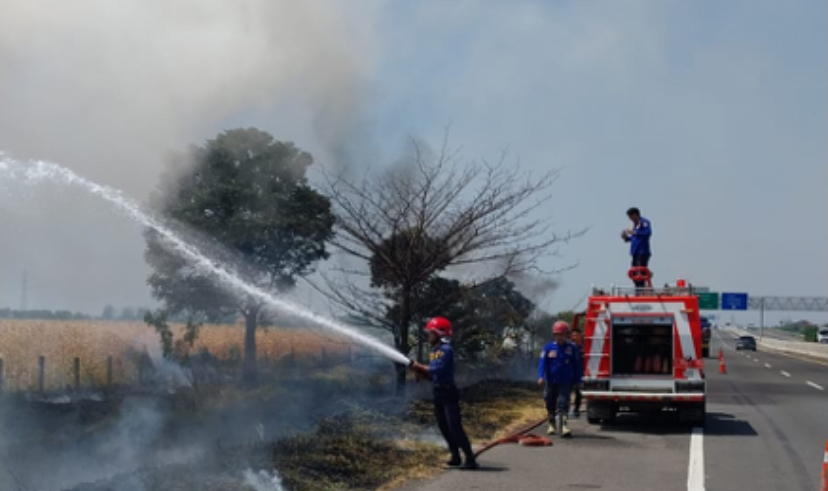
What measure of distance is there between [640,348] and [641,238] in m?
1.96

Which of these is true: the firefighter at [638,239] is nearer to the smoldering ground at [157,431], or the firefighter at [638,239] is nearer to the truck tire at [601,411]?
the truck tire at [601,411]

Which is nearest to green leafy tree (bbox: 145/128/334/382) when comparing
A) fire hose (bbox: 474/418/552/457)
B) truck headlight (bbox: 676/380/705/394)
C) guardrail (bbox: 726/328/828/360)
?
fire hose (bbox: 474/418/552/457)

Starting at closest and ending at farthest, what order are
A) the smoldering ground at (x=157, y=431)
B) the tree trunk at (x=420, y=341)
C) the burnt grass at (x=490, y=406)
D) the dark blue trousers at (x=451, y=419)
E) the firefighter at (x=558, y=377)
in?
the smoldering ground at (x=157, y=431) < the dark blue trousers at (x=451, y=419) < the firefighter at (x=558, y=377) < the burnt grass at (x=490, y=406) < the tree trunk at (x=420, y=341)

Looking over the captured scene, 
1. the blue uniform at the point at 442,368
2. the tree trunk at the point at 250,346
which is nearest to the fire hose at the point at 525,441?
the blue uniform at the point at 442,368

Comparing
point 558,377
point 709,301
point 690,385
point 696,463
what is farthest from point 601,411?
point 709,301

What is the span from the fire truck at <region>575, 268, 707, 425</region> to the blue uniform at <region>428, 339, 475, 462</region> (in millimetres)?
5381

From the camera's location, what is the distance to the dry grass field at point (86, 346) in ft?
48.5

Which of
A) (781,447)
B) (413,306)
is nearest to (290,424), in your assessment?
(413,306)

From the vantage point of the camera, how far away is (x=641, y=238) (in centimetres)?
1709

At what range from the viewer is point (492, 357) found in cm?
2472

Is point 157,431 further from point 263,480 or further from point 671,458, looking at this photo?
point 671,458

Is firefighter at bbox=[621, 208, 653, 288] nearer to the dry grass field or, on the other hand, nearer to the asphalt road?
the asphalt road

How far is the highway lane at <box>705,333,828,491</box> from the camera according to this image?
1116cm

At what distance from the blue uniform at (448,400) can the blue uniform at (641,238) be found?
693cm
